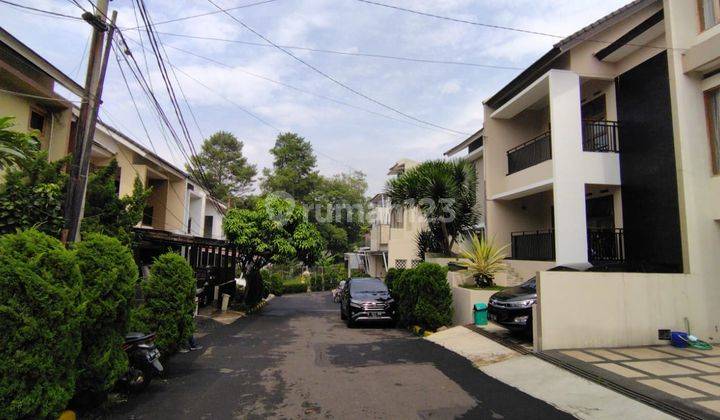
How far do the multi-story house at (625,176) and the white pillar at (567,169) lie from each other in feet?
0.09

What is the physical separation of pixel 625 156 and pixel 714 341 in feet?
16.4

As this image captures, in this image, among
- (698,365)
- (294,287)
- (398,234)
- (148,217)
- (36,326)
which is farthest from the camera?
(294,287)

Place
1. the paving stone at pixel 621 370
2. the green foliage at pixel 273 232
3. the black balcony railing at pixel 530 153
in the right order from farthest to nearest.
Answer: the green foliage at pixel 273 232 → the black balcony railing at pixel 530 153 → the paving stone at pixel 621 370

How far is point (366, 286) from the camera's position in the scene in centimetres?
1548

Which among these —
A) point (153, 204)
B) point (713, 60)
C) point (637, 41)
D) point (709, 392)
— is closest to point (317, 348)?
point (709, 392)

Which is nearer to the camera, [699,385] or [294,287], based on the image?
[699,385]

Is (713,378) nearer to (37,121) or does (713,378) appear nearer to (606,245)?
(606,245)

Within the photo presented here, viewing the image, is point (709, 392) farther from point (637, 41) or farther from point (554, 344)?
point (637, 41)

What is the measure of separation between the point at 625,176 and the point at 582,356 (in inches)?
245

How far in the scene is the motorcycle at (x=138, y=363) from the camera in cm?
602

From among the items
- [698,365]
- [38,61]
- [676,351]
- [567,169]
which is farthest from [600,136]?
[38,61]

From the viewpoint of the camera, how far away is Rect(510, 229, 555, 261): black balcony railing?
12836 mm

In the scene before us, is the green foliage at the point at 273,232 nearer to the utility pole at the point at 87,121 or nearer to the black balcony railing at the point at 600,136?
the utility pole at the point at 87,121

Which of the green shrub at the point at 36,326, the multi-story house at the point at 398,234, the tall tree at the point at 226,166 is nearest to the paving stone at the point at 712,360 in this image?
the green shrub at the point at 36,326
